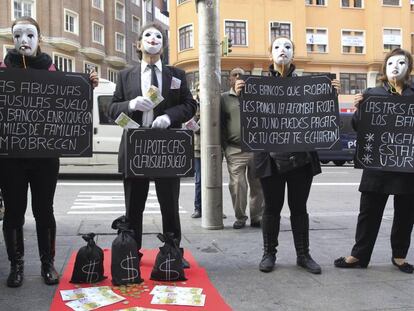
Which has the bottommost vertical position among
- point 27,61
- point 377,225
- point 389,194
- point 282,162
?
point 377,225

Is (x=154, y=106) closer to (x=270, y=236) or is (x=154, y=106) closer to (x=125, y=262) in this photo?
(x=125, y=262)

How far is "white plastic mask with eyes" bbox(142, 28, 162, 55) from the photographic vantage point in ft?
13.4

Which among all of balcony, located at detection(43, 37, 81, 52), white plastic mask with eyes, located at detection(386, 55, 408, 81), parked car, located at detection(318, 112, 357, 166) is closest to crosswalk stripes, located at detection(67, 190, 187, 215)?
white plastic mask with eyes, located at detection(386, 55, 408, 81)

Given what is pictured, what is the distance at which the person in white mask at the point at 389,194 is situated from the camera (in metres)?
4.29

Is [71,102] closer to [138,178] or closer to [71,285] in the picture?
[138,178]

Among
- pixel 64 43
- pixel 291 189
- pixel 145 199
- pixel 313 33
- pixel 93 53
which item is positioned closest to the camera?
pixel 145 199

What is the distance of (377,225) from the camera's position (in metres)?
4.48

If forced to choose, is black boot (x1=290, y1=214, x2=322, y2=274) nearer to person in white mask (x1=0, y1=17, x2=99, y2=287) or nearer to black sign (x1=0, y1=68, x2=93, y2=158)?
black sign (x1=0, y1=68, x2=93, y2=158)

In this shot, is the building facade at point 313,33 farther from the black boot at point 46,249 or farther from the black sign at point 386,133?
the black boot at point 46,249

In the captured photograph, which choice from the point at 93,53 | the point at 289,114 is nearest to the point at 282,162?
the point at 289,114

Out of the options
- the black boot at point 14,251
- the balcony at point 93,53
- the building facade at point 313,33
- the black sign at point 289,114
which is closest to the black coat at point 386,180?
the black sign at point 289,114

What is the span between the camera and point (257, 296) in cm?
368

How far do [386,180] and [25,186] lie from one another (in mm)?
3074

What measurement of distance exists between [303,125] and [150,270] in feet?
6.22
